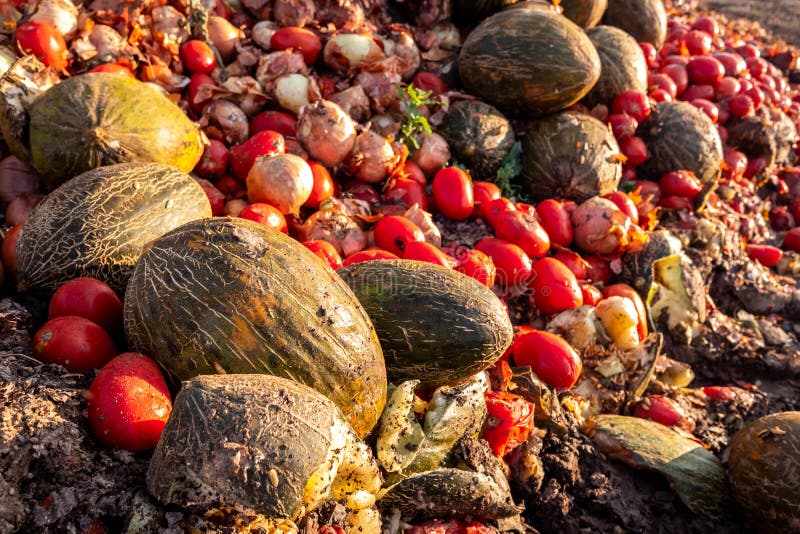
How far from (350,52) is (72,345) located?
357 cm

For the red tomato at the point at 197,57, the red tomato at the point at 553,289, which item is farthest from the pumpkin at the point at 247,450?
the red tomato at the point at 197,57

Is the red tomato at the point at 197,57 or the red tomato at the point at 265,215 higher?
the red tomato at the point at 197,57

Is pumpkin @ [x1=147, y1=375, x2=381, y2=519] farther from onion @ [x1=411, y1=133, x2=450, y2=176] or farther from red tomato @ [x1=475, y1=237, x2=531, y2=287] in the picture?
onion @ [x1=411, y1=133, x2=450, y2=176]

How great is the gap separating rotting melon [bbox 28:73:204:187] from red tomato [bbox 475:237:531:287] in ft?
7.60

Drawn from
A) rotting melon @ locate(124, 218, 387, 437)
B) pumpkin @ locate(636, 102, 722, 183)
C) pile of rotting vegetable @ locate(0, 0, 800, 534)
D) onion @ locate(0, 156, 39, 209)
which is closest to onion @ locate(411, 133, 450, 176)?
pile of rotting vegetable @ locate(0, 0, 800, 534)

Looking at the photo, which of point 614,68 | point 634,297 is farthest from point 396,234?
point 614,68

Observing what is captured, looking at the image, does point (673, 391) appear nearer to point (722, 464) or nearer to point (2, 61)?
point (722, 464)

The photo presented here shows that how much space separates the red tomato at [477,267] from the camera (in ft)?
12.6

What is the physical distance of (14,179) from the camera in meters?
3.89

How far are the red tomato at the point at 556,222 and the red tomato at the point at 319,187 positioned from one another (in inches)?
70.5

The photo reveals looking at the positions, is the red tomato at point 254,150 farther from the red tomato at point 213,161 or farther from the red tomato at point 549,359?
the red tomato at point 549,359

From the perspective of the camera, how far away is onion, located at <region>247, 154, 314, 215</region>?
4066 millimetres

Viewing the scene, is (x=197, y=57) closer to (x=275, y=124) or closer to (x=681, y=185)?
(x=275, y=124)

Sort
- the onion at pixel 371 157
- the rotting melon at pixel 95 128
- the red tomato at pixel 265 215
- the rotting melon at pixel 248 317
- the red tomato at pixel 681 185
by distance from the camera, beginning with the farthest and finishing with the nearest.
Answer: the red tomato at pixel 681 185, the onion at pixel 371 157, the red tomato at pixel 265 215, the rotting melon at pixel 95 128, the rotting melon at pixel 248 317
